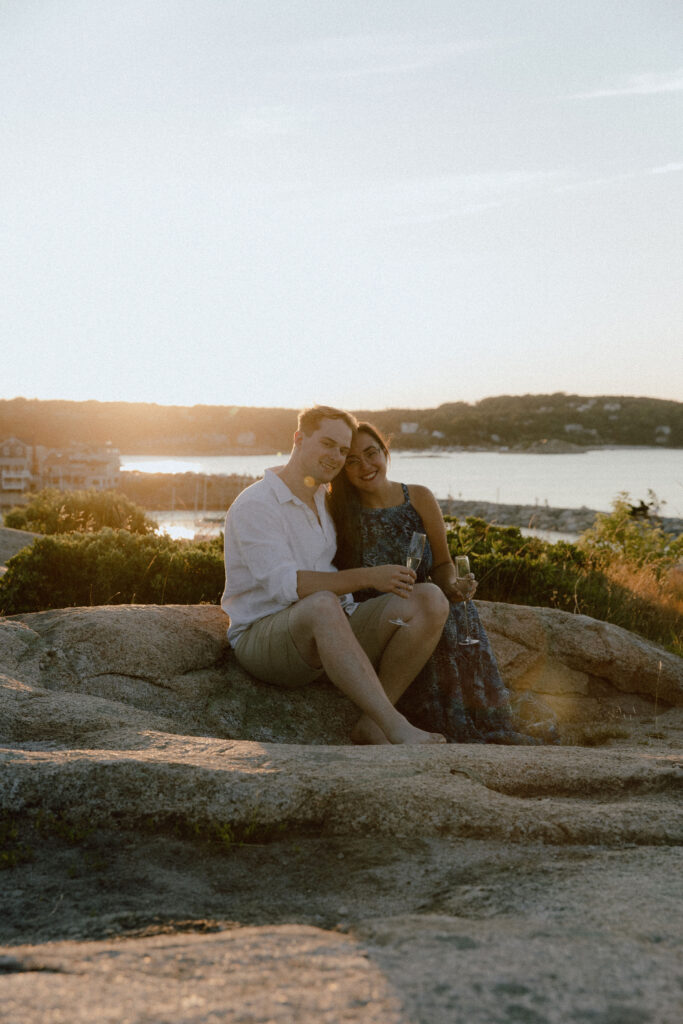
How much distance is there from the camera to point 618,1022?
65.8 inches

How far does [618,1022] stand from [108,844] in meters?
1.81

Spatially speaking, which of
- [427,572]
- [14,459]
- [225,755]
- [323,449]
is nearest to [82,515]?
[427,572]

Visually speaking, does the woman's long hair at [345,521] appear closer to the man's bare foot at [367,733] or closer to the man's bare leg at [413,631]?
the man's bare leg at [413,631]

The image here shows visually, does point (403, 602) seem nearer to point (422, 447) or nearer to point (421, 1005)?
point (421, 1005)

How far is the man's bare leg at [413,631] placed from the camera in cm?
487

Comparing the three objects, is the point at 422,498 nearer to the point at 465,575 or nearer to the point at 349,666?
the point at 465,575

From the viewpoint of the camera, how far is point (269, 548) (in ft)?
15.8

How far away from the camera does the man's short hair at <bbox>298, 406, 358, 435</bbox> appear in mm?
4945

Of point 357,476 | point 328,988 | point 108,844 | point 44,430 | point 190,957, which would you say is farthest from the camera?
point 44,430

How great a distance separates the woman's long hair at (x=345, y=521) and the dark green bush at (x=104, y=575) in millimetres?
2247

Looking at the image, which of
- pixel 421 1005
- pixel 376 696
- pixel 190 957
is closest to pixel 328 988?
pixel 421 1005

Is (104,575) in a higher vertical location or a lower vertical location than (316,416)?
lower

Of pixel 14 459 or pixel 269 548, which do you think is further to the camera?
pixel 14 459

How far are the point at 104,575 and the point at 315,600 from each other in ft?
10.6
